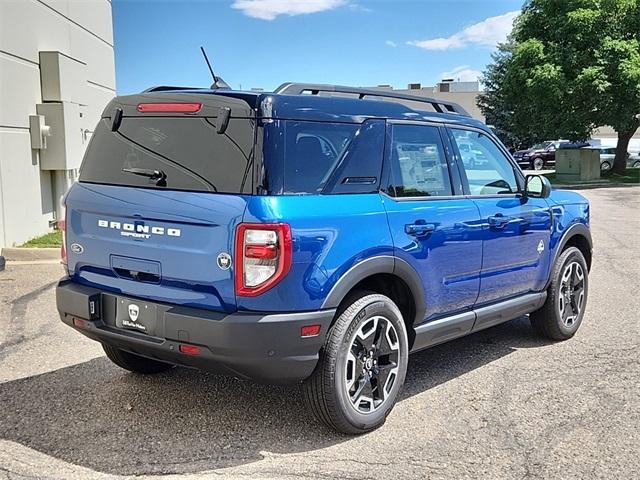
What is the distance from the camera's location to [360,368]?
13.2 ft

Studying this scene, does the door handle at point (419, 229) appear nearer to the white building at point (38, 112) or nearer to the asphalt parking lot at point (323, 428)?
the asphalt parking lot at point (323, 428)

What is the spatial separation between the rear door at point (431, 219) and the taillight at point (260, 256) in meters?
0.90

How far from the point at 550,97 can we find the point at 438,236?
899 inches

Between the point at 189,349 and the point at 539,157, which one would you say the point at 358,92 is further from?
the point at 539,157

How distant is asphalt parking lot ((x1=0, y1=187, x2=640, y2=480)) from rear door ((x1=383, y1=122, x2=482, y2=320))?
29.7 inches

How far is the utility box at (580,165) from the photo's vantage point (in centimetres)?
2759

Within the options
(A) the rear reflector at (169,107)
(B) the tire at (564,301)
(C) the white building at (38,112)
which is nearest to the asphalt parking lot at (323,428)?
(B) the tire at (564,301)

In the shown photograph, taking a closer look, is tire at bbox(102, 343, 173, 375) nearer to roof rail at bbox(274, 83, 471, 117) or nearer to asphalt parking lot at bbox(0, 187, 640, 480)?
asphalt parking lot at bbox(0, 187, 640, 480)

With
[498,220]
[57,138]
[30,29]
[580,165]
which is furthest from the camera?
[580,165]

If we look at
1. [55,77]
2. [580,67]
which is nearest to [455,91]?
[580,67]

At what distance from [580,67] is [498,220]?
22.5 meters

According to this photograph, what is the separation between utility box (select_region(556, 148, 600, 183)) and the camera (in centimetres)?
2759

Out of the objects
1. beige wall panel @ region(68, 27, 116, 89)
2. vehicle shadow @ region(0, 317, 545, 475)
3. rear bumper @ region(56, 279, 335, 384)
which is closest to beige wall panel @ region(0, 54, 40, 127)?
beige wall panel @ region(68, 27, 116, 89)

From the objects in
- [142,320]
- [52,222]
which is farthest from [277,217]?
[52,222]
